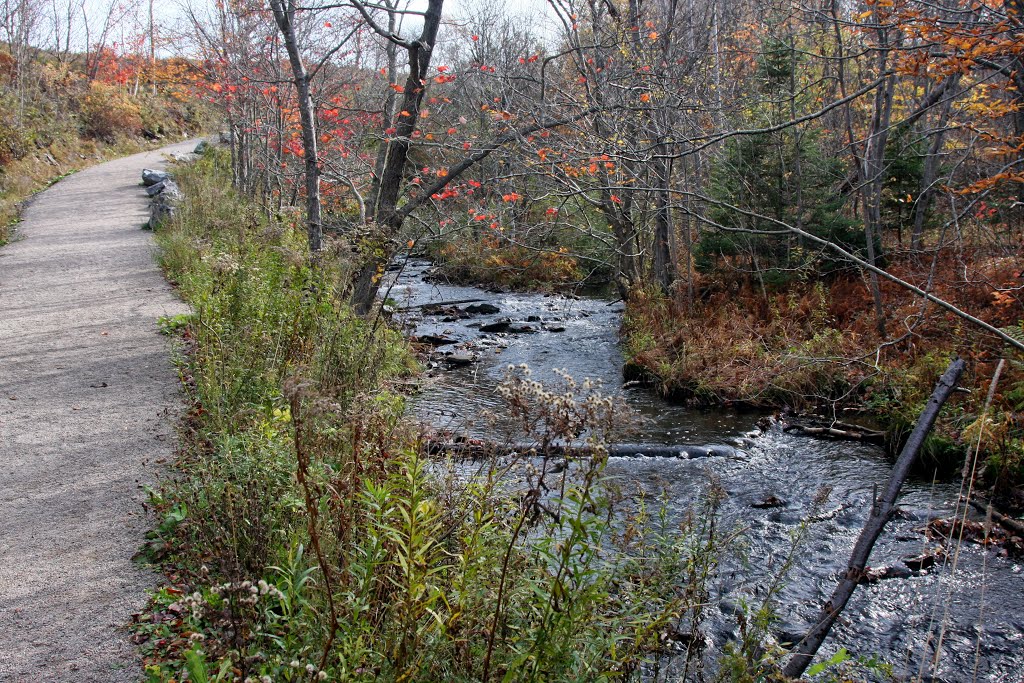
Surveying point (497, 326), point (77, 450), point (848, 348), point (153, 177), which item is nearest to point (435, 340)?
point (497, 326)

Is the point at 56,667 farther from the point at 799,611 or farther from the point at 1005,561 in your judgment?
the point at 1005,561

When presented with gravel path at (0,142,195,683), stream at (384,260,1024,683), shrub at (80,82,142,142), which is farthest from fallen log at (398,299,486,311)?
shrub at (80,82,142,142)

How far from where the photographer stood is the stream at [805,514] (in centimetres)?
447

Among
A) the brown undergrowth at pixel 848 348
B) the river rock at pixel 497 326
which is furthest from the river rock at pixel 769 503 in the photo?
the river rock at pixel 497 326

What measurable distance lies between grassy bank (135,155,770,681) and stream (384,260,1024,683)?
492 mm

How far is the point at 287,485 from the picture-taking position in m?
3.88

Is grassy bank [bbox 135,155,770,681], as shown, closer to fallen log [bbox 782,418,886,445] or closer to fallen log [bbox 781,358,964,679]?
fallen log [bbox 781,358,964,679]

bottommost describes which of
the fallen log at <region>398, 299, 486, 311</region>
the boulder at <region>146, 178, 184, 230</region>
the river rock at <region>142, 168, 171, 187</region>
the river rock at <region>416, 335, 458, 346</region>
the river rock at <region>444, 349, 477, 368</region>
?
the river rock at <region>444, 349, 477, 368</region>

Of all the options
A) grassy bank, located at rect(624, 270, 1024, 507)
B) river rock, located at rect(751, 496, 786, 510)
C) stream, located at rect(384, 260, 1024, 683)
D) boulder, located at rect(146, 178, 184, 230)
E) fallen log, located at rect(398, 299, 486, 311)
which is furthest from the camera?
boulder, located at rect(146, 178, 184, 230)

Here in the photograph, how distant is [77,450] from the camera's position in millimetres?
5145

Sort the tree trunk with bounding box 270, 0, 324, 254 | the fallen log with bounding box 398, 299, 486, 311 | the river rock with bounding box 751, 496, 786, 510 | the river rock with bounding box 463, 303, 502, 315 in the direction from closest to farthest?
1. the river rock with bounding box 751, 496, 786, 510
2. the tree trunk with bounding box 270, 0, 324, 254
3. the fallen log with bounding box 398, 299, 486, 311
4. the river rock with bounding box 463, 303, 502, 315

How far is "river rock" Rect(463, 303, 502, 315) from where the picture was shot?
558 inches

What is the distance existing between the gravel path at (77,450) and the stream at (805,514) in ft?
6.49

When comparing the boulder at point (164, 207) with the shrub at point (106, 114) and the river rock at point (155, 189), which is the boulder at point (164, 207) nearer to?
the river rock at point (155, 189)
